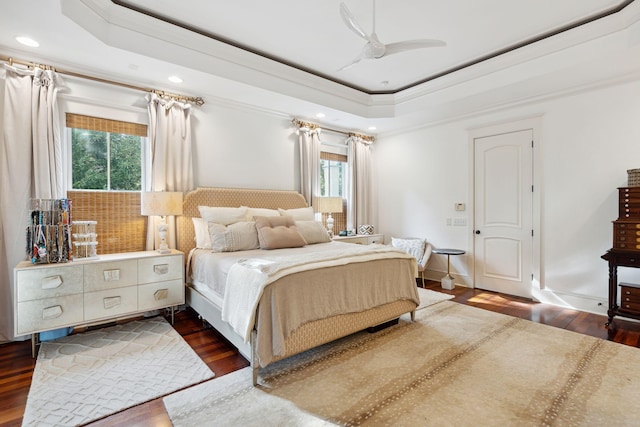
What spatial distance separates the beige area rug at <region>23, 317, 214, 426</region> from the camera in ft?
6.39

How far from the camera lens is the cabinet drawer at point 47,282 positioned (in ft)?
8.41

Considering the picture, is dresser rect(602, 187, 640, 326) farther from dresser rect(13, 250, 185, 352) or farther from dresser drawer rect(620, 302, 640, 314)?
dresser rect(13, 250, 185, 352)

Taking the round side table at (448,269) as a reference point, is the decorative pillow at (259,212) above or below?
above

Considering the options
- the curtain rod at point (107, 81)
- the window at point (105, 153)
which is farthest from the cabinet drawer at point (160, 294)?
the curtain rod at point (107, 81)

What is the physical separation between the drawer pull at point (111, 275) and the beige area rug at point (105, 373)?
57cm

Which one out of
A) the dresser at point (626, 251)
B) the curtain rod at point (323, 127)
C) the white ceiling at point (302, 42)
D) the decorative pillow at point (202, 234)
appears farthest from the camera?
the curtain rod at point (323, 127)

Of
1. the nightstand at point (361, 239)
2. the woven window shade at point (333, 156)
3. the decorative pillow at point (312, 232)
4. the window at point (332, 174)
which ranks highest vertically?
the woven window shade at point (333, 156)

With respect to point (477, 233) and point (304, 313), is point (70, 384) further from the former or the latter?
point (477, 233)

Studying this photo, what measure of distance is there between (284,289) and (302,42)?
2.65 metres

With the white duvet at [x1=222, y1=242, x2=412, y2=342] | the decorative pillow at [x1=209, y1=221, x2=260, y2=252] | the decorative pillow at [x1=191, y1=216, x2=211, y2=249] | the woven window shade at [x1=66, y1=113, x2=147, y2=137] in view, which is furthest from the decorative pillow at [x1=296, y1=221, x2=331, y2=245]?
the woven window shade at [x1=66, y1=113, x2=147, y2=137]

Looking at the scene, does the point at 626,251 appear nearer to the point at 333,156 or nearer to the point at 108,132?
the point at 333,156

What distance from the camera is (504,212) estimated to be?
14.8 feet

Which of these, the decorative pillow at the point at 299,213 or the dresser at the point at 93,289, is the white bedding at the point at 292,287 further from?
the decorative pillow at the point at 299,213

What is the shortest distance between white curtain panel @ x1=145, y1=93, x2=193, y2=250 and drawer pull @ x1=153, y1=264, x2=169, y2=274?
496 mm
